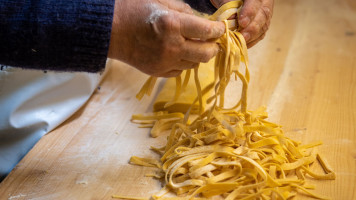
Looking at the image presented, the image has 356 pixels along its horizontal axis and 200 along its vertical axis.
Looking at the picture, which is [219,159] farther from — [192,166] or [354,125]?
[354,125]

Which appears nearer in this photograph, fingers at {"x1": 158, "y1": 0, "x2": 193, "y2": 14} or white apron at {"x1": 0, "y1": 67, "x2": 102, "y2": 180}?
fingers at {"x1": 158, "y1": 0, "x2": 193, "y2": 14}

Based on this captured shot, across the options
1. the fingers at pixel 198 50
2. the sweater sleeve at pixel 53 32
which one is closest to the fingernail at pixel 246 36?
the fingers at pixel 198 50

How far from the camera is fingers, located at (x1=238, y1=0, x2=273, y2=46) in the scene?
1.07 m

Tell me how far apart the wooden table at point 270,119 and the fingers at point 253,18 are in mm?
279

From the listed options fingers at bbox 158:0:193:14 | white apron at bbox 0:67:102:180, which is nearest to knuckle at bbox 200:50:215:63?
fingers at bbox 158:0:193:14

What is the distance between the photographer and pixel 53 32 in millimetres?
880

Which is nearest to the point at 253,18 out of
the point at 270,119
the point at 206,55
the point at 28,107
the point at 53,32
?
the point at 206,55

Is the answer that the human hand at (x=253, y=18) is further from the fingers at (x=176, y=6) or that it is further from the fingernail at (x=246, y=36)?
the fingers at (x=176, y=6)

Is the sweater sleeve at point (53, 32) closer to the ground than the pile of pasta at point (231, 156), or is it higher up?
higher up

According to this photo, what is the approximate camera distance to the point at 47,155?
111 centimetres

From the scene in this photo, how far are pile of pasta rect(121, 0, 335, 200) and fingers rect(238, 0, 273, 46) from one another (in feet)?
0.08

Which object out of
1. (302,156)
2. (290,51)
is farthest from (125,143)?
(290,51)

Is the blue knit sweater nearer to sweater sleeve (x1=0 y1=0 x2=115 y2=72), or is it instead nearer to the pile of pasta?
sweater sleeve (x1=0 y1=0 x2=115 y2=72)

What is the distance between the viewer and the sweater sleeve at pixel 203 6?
1.30 metres
